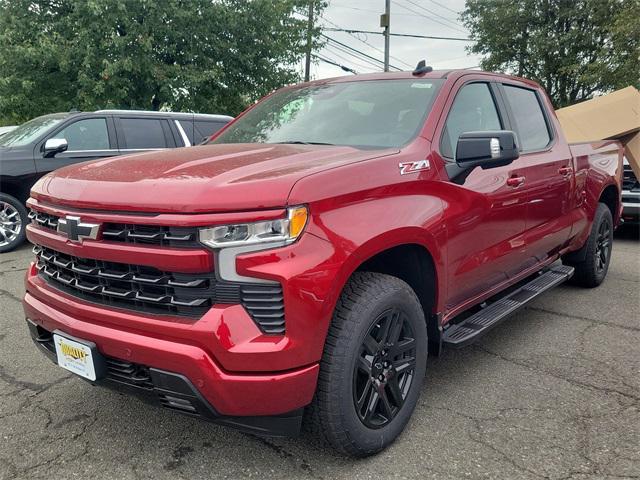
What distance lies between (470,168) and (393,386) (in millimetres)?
1256

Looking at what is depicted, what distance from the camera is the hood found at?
203 cm

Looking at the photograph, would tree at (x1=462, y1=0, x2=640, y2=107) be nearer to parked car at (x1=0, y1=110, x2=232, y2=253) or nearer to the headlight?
parked car at (x1=0, y1=110, x2=232, y2=253)

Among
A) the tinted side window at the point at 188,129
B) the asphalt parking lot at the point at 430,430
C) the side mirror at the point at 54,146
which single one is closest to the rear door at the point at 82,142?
the side mirror at the point at 54,146

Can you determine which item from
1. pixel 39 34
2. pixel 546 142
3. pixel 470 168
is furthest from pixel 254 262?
pixel 39 34

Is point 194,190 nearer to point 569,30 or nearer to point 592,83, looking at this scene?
point 592,83

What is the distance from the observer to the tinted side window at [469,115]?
3.05m

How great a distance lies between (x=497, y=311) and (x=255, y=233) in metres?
2.03

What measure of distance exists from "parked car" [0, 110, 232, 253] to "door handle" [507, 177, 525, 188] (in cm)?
542

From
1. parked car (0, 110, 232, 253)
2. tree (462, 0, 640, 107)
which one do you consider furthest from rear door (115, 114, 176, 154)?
tree (462, 0, 640, 107)

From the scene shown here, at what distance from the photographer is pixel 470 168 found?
2.97 meters

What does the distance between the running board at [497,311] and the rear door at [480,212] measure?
15 cm

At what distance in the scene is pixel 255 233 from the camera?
2.02 meters

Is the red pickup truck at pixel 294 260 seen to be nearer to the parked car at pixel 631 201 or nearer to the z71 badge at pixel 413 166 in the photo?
the z71 badge at pixel 413 166

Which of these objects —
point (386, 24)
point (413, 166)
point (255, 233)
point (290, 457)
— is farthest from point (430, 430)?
point (386, 24)
